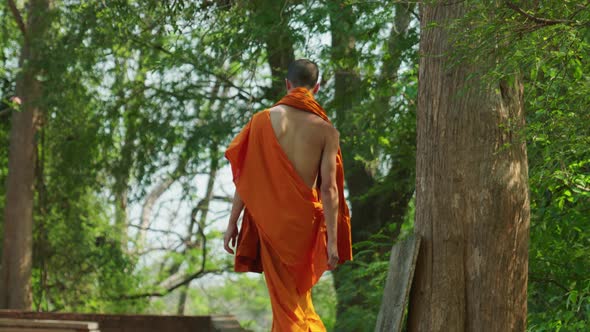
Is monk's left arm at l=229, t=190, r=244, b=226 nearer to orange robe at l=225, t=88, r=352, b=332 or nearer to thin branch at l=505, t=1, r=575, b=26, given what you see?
orange robe at l=225, t=88, r=352, b=332

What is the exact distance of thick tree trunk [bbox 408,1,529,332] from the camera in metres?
4.36

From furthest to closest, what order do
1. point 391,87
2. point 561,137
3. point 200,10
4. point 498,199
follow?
1. point 391,87
2. point 200,10
3. point 498,199
4. point 561,137

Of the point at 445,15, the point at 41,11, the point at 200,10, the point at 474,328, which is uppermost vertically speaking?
the point at 41,11

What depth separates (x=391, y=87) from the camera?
29.6 ft

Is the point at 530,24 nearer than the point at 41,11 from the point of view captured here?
Yes

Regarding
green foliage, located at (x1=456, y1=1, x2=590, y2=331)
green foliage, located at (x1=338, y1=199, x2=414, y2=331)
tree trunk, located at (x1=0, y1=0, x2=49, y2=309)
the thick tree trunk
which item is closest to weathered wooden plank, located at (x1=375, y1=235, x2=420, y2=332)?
the thick tree trunk

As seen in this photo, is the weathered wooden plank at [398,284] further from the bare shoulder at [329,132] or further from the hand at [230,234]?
the hand at [230,234]

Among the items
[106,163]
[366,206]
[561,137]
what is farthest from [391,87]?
[561,137]

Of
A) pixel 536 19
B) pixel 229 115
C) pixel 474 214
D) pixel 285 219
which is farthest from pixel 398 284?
pixel 229 115

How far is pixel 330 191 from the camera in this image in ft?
15.2

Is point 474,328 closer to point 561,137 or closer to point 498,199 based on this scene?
point 498,199

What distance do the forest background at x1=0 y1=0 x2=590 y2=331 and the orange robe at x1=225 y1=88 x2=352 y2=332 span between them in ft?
2.73

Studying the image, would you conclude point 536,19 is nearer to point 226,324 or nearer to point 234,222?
point 234,222

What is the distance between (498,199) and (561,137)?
0.51 metres
